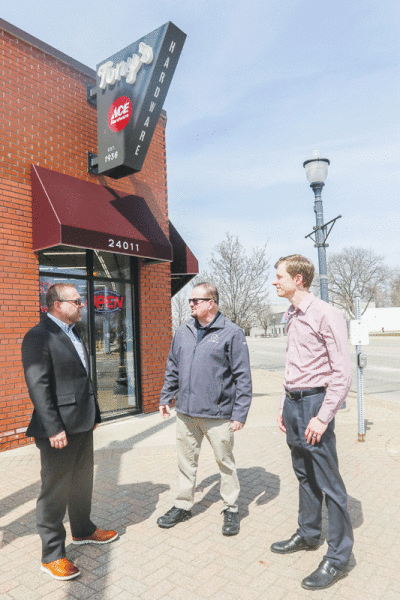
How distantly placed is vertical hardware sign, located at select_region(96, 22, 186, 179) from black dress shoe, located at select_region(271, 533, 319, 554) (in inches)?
206

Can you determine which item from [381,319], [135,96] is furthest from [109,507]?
[135,96]

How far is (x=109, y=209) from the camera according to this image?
6715mm

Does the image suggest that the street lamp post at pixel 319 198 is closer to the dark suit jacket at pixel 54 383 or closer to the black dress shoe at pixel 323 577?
the black dress shoe at pixel 323 577

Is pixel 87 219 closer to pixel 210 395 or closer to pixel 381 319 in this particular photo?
pixel 210 395

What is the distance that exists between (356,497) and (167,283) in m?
5.27

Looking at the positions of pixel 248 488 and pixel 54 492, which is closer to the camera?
pixel 54 492

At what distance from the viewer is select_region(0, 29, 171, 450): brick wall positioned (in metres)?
5.84

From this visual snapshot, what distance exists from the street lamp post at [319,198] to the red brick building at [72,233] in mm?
2792

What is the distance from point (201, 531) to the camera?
3.48m

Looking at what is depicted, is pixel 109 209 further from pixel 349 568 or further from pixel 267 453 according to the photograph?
pixel 349 568

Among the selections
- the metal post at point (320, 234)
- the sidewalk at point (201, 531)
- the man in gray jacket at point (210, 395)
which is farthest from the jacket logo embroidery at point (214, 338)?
the metal post at point (320, 234)

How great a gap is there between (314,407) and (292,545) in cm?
107

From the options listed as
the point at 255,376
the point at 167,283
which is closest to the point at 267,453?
the point at 167,283

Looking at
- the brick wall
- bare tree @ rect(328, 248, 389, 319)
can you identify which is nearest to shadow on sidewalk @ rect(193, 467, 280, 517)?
the brick wall
